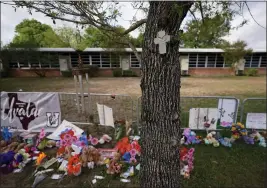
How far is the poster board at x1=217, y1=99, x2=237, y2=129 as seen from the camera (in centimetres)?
350

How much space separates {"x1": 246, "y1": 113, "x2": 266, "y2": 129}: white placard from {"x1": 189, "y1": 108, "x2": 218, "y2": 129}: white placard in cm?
78

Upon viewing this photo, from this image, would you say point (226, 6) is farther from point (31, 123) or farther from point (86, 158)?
point (31, 123)

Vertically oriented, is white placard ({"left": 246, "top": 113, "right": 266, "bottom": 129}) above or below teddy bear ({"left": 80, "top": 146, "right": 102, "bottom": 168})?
above

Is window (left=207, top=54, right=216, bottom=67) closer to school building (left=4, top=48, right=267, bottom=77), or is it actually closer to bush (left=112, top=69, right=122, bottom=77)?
school building (left=4, top=48, right=267, bottom=77)

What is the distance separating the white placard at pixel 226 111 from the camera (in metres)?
3.50

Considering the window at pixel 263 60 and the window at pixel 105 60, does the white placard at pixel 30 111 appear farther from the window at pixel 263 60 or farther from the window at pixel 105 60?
the window at pixel 263 60

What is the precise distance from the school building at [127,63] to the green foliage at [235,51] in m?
0.63

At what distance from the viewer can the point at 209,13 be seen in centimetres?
149

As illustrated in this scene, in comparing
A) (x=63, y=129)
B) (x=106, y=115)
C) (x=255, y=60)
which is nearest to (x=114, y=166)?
(x=106, y=115)

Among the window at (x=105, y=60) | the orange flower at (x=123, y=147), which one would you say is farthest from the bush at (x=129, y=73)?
the orange flower at (x=123, y=147)

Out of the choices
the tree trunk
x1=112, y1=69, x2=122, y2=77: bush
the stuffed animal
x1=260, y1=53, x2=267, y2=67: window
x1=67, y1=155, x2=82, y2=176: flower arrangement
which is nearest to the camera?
the tree trunk

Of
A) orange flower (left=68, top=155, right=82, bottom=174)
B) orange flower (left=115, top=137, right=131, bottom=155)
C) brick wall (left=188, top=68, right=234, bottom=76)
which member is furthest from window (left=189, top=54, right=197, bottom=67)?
orange flower (left=68, top=155, right=82, bottom=174)

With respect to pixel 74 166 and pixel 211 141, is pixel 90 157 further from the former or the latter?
pixel 211 141

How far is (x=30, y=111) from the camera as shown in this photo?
3.92 m
